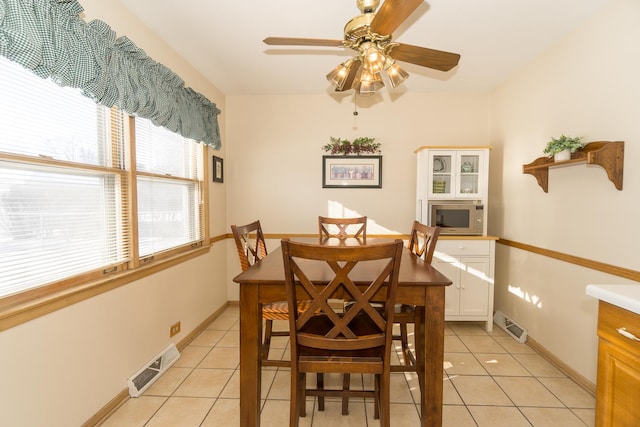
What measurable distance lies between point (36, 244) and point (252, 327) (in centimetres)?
110

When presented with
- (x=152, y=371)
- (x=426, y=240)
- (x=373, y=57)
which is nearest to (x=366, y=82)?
(x=373, y=57)

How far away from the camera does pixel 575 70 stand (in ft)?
7.21

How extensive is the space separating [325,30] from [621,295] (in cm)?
227

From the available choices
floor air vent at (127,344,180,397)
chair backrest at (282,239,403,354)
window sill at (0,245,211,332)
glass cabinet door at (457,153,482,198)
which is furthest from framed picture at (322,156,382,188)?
floor air vent at (127,344,180,397)

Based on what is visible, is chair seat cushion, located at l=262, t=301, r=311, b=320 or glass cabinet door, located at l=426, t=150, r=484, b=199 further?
glass cabinet door, located at l=426, t=150, r=484, b=199

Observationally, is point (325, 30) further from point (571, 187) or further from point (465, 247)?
point (465, 247)

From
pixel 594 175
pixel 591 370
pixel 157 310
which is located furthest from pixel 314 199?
pixel 591 370

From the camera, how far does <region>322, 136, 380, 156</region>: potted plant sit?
11.6 feet

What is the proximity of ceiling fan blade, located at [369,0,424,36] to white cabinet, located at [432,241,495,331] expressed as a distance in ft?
6.98

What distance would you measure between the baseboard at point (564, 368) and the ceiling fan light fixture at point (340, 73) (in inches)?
102

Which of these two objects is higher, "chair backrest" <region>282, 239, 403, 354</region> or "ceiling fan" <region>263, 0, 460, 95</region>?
"ceiling fan" <region>263, 0, 460, 95</region>

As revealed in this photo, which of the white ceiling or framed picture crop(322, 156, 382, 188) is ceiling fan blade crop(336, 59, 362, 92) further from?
framed picture crop(322, 156, 382, 188)

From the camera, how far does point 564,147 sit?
2135mm

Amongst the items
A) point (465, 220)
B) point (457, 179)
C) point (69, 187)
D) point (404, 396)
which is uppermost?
point (457, 179)
